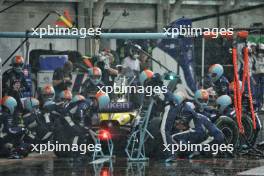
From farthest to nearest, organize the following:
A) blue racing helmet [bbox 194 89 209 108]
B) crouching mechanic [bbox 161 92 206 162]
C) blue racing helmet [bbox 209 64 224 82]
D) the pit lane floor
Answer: blue racing helmet [bbox 209 64 224 82]
blue racing helmet [bbox 194 89 209 108]
crouching mechanic [bbox 161 92 206 162]
the pit lane floor

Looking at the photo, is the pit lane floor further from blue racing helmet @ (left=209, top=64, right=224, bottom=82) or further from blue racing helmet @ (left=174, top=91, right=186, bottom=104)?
blue racing helmet @ (left=209, top=64, right=224, bottom=82)

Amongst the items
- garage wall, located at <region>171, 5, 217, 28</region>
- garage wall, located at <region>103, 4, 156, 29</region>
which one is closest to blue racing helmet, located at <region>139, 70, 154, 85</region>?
garage wall, located at <region>103, 4, 156, 29</region>

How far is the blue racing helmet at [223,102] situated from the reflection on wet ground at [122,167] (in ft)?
4.13

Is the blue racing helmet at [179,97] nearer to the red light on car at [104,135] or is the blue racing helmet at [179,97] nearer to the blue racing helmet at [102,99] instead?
the blue racing helmet at [102,99]

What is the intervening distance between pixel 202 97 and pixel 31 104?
351 centimetres

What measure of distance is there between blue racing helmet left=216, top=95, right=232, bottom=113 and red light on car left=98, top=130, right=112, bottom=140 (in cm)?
242

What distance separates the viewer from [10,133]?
1594cm

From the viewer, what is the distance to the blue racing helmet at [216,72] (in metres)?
16.7

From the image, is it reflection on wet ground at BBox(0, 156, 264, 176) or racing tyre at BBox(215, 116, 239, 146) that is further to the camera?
racing tyre at BBox(215, 116, 239, 146)

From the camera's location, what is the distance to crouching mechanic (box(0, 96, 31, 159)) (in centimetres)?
1597

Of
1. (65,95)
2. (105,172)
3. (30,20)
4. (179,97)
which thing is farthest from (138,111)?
(30,20)

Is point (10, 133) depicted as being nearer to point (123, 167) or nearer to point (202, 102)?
point (123, 167)

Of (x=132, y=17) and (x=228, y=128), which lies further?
(x=132, y=17)

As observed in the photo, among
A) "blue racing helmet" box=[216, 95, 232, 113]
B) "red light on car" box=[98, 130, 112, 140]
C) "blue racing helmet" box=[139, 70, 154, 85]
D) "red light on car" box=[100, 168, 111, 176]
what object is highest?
"blue racing helmet" box=[139, 70, 154, 85]
